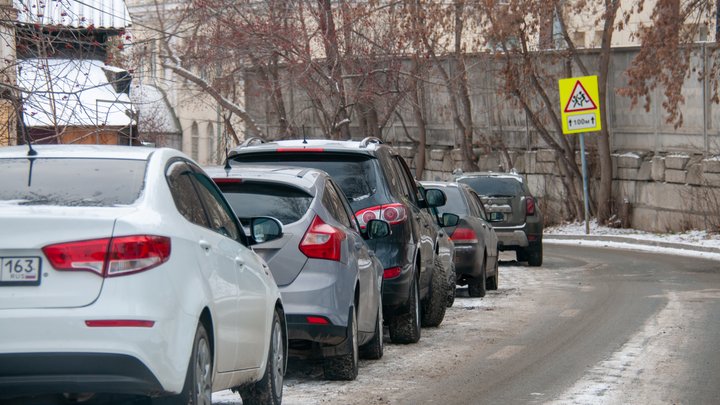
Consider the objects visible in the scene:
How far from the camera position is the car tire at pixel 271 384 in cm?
569

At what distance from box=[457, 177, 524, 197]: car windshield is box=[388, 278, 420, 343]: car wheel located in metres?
10.1

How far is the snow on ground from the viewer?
70.9ft

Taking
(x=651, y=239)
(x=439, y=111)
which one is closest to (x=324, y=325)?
(x=651, y=239)

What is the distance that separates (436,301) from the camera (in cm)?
1016

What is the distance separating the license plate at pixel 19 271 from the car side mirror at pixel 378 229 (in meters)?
4.26

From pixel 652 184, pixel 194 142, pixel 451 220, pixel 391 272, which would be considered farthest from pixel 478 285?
pixel 194 142

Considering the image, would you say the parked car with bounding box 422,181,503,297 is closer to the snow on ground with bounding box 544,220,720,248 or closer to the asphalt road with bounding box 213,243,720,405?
the asphalt road with bounding box 213,243,720,405

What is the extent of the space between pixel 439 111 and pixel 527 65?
652cm

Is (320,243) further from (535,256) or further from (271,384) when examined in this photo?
(535,256)

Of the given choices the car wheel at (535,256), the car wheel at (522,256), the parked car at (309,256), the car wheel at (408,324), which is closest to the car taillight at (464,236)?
the car wheel at (408,324)

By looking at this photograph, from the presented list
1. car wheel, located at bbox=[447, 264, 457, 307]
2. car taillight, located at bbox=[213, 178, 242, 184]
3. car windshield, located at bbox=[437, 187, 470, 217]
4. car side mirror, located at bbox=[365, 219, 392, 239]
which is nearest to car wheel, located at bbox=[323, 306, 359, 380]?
car side mirror, located at bbox=[365, 219, 392, 239]

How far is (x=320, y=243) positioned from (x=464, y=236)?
22.6ft

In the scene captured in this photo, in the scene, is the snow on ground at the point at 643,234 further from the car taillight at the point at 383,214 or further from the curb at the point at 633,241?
the car taillight at the point at 383,214

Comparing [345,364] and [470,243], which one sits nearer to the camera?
[345,364]
